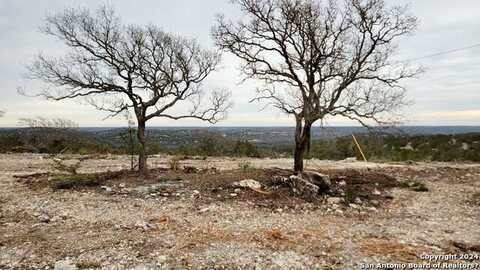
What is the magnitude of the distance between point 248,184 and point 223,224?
3082mm

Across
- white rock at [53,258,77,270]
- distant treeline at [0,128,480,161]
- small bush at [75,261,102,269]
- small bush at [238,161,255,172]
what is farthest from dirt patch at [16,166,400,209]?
distant treeline at [0,128,480,161]

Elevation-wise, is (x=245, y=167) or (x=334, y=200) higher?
(x=245, y=167)

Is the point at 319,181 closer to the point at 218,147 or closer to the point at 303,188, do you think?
the point at 303,188

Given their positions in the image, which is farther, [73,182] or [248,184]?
[73,182]

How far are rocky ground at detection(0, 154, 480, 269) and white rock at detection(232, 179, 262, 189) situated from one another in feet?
0.58

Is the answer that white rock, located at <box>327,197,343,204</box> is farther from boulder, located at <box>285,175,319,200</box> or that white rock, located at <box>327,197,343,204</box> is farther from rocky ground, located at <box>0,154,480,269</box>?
boulder, located at <box>285,175,319,200</box>

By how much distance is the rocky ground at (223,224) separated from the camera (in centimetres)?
637

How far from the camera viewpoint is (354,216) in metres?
9.17

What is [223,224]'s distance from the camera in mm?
8203

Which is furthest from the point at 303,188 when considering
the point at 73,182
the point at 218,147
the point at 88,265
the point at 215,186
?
the point at 218,147

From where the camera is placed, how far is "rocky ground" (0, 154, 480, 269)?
6367 mm

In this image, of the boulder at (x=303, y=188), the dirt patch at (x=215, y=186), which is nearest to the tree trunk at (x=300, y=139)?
the dirt patch at (x=215, y=186)

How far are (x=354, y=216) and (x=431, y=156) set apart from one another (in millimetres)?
17653

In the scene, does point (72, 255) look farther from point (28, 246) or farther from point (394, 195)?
point (394, 195)
